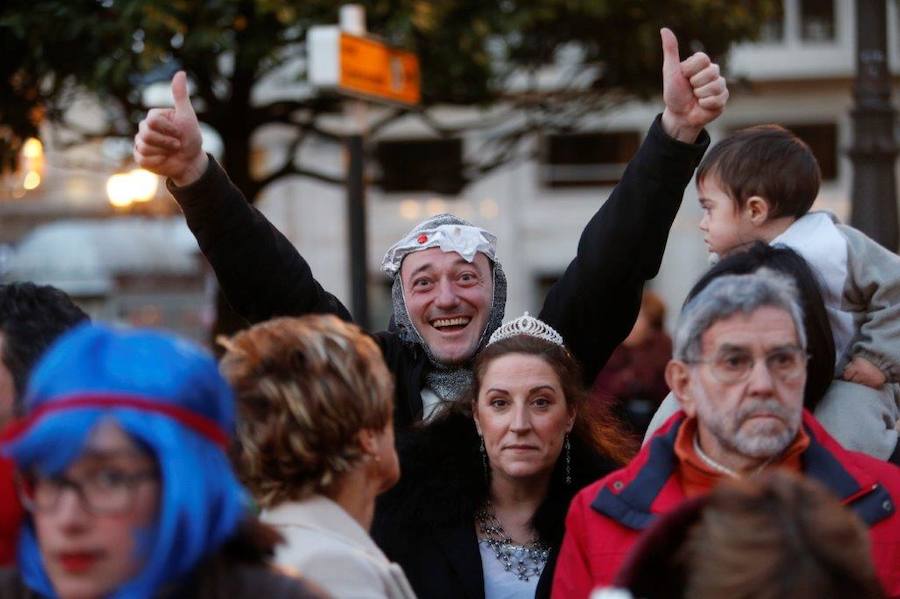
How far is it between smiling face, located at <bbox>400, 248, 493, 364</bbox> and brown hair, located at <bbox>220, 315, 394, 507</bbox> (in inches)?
60.1

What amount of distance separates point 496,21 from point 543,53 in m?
1.81

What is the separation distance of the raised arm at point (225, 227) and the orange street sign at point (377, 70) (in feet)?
12.1

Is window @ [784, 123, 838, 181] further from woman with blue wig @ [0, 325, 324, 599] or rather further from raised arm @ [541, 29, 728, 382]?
woman with blue wig @ [0, 325, 324, 599]

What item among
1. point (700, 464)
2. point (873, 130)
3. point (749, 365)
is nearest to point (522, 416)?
point (700, 464)

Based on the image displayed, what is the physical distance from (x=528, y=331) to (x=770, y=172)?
75 centimetres

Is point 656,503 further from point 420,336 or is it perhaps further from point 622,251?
point 420,336

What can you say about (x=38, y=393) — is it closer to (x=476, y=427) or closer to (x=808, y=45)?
(x=476, y=427)

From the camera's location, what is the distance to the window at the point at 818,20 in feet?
86.3

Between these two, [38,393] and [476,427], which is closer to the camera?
[38,393]

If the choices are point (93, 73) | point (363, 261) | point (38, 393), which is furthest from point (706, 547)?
point (93, 73)

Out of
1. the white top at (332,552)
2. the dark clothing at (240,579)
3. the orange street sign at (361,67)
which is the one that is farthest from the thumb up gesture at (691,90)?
the orange street sign at (361,67)

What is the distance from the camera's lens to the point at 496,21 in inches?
432

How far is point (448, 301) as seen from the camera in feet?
14.0

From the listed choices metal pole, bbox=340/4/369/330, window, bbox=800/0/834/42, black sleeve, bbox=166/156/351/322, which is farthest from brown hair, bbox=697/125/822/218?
window, bbox=800/0/834/42
